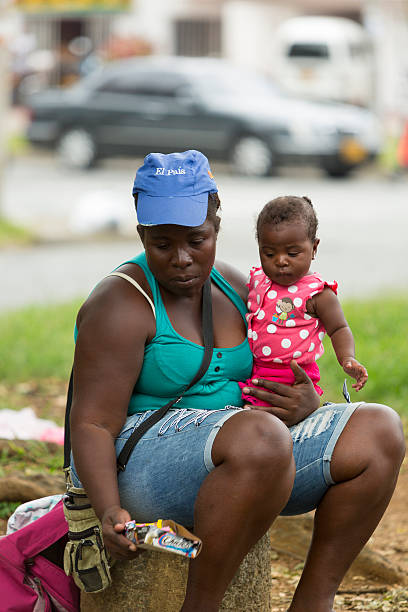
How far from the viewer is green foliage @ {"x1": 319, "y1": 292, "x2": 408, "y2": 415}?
540 cm

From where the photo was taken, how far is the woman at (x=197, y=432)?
249 centimetres

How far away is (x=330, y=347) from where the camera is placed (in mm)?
5984

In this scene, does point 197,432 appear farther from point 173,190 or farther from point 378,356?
point 378,356

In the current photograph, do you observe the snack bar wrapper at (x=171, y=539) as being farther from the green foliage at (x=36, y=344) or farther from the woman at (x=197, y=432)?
the green foliage at (x=36, y=344)

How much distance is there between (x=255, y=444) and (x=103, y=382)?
42 cm

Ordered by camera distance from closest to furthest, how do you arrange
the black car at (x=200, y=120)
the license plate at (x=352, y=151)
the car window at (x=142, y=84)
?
the black car at (x=200, y=120) < the license plate at (x=352, y=151) < the car window at (x=142, y=84)

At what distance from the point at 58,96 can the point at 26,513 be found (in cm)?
1509

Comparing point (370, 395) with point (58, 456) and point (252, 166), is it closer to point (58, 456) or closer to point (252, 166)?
point (58, 456)

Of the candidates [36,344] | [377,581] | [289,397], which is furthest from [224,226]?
[289,397]

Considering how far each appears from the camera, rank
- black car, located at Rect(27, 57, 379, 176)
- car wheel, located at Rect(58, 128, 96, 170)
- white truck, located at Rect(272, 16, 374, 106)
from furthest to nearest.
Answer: white truck, located at Rect(272, 16, 374, 106) < car wheel, located at Rect(58, 128, 96, 170) < black car, located at Rect(27, 57, 379, 176)

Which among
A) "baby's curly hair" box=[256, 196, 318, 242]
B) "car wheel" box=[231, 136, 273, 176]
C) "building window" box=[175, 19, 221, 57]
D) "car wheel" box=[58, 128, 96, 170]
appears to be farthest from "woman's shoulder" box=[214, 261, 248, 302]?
"building window" box=[175, 19, 221, 57]

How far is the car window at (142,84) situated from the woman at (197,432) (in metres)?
14.5

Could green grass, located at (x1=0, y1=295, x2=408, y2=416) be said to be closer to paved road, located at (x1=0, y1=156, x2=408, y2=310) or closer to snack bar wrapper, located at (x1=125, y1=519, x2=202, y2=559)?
paved road, located at (x1=0, y1=156, x2=408, y2=310)

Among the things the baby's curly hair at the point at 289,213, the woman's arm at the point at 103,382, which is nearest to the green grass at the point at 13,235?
the baby's curly hair at the point at 289,213
